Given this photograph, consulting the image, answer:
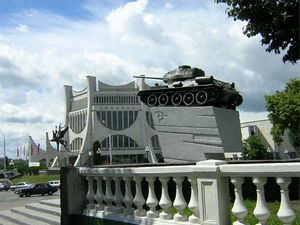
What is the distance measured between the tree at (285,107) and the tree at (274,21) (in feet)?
132

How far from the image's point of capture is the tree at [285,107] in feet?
157

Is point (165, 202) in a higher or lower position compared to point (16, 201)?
higher

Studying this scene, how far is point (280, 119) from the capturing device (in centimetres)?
4972

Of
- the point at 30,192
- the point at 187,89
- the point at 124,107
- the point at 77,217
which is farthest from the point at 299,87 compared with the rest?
the point at 124,107

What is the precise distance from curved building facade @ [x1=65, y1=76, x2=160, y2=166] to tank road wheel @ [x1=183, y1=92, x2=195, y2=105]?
300ft

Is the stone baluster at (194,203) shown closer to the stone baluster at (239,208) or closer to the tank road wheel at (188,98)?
the stone baluster at (239,208)

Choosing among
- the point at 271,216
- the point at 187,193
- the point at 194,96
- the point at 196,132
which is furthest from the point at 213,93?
the point at 271,216

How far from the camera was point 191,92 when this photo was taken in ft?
58.1

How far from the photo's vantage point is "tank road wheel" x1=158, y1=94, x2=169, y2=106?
60.1 feet

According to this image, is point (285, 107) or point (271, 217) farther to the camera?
point (285, 107)

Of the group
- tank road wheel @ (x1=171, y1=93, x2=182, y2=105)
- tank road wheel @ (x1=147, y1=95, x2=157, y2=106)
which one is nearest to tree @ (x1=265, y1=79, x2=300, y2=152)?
tank road wheel @ (x1=147, y1=95, x2=157, y2=106)

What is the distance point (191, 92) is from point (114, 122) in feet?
321

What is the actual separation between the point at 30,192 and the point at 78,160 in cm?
6417

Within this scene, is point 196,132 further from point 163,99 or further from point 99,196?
point 99,196
